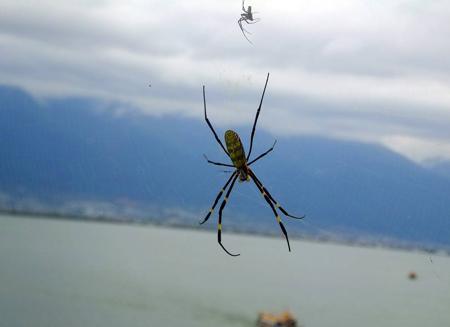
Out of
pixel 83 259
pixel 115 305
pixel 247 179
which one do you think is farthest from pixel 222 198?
pixel 83 259

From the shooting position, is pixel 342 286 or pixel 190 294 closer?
pixel 190 294

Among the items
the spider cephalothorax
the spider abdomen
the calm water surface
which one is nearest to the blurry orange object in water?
the calm water surface

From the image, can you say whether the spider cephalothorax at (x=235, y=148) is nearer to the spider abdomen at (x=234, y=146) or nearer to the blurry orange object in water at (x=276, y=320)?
the spider abdomen at (x=234, y=146)

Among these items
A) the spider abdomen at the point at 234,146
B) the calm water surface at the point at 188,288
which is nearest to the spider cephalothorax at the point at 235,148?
the spider abdomen at the point at 234,146

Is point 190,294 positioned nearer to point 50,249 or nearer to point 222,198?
point 50,249

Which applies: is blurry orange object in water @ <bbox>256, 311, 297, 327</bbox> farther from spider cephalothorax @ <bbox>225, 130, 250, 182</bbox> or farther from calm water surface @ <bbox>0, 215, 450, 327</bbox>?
spider cephalothorax @ <bbox>225, 130, 250, 182</bbox>

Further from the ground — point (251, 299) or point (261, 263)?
point (251, 299)

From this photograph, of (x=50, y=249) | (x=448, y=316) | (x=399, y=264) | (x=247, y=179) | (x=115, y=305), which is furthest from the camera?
(x=399, y=264)

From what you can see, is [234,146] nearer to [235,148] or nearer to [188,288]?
[235,148]

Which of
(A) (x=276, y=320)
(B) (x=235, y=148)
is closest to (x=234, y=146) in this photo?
(B) (x=235, y=148)
